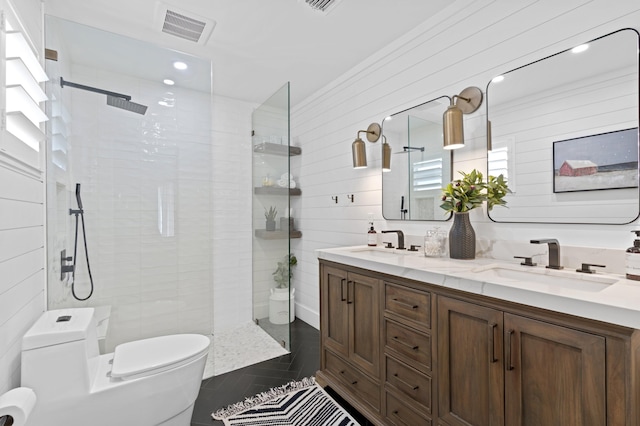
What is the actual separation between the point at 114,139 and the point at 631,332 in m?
2.89

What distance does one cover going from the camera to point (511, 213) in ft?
5.76

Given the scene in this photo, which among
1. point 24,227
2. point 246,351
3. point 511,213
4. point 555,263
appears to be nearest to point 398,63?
point 511,213

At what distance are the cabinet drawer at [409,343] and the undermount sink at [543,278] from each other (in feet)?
1.44

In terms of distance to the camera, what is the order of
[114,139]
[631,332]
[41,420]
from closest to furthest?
[631,332]
[41,420]
[114,139]

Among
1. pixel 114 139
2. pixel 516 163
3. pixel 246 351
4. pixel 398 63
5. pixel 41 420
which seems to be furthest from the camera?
pixel 246 351

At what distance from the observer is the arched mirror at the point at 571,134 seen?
1.36 metres

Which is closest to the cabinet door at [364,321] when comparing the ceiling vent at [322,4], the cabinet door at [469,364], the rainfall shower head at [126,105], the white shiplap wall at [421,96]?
the cabinet door at [469,364]

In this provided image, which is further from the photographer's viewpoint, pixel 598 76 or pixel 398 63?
pixel 398 63

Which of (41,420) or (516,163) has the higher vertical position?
(516,163)

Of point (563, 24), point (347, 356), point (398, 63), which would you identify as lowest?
point (347, 356)

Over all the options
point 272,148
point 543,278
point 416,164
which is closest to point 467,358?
point 543,278

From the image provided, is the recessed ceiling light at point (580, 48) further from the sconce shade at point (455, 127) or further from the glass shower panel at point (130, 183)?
the glass shower panel at point (130, 183)

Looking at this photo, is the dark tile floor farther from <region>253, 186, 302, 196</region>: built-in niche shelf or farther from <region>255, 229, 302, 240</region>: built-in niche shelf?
<region>253, 186, 302, 196</region>: built-in niche shelf

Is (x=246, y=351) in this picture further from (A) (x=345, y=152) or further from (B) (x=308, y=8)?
(B) (x=308, y=8)
